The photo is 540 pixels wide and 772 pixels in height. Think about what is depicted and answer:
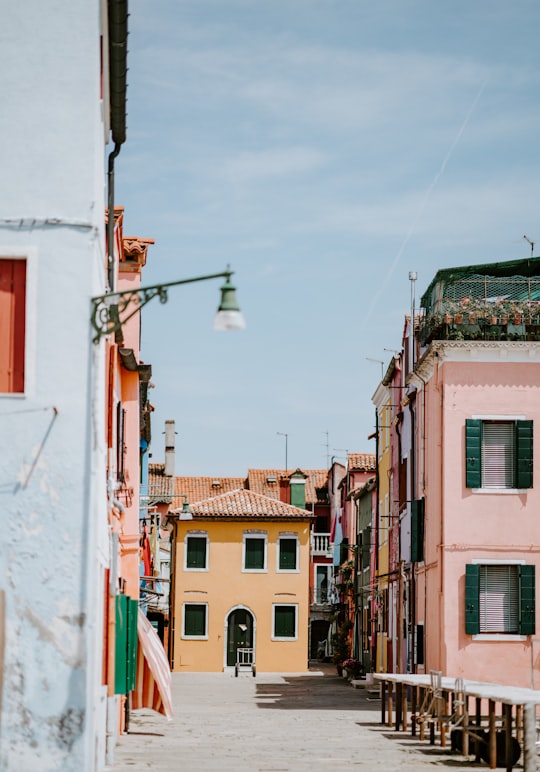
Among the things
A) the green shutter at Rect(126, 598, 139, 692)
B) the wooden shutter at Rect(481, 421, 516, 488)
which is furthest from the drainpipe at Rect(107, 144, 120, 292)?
the wooden shutter at Rect(481, 421, 516, 488)

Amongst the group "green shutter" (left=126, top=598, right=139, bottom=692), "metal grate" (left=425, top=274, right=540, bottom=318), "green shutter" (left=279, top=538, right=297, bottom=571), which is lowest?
"green shutter" (left=126, top=598, right=139, bottom=692)

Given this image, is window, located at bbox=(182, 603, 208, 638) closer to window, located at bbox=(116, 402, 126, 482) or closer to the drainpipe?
window, located at bbox=(116, 402, 126, 482)

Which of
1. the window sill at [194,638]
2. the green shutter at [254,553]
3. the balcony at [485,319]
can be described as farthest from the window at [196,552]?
the balcony at [485,319]

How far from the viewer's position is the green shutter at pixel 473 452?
3116cm

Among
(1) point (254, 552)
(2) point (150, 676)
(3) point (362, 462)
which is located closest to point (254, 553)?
(1) point (254, 552)

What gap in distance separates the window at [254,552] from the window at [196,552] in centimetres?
175

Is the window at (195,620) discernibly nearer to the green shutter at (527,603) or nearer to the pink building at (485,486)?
the pink building at (485,486)

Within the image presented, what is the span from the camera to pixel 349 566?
62.2 meters

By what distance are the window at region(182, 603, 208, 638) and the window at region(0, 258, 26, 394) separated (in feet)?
157

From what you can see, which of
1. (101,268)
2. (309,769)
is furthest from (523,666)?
(101,268)

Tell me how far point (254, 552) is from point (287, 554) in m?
1.45

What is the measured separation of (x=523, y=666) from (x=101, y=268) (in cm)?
1878

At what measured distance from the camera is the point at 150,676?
923 inches

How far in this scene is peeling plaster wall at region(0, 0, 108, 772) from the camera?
13070 mm
